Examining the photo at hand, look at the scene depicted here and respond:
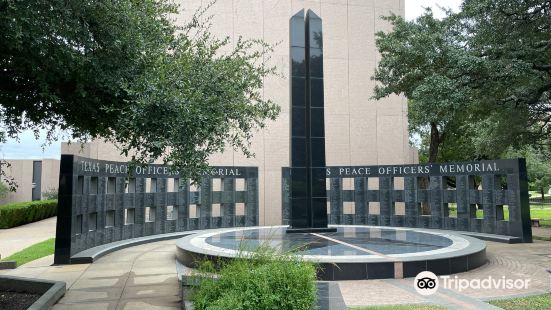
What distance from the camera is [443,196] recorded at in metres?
19.9

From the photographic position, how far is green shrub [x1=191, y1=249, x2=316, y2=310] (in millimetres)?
5469

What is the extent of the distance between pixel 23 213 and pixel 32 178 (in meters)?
21.0

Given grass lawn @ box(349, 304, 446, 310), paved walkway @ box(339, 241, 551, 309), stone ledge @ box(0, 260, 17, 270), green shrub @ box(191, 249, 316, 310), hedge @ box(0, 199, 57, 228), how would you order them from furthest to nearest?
hedge @ box(0, 199, 57, 228), stone ledge @ box(0, 260, 17, 270), paved walkway @ box(339, 241, 551, 309), grass lawn @ box(349, 304, 446, 310), green shrub @ box(191, 249, 316, 310)

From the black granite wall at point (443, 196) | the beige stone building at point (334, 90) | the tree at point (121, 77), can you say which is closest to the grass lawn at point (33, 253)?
the tree at point (121, 77)

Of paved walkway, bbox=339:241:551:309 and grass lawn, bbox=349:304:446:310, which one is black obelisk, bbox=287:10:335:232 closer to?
paved walkway, bbox=339:241:551:309

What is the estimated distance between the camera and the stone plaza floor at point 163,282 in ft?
26.7

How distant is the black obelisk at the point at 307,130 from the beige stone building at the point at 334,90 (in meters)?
8.09

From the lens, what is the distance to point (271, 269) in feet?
19.1

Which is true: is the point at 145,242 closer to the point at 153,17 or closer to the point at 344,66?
the point at 153,17

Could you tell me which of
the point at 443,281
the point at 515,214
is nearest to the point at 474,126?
the point at 515,214

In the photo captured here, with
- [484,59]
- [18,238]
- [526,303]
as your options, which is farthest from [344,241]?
[18,238]

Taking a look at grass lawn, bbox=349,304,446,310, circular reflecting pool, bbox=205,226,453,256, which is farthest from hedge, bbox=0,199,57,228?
grass lawn, bbox=349,304,446,310

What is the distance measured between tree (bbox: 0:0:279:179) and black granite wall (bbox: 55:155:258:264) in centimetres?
107

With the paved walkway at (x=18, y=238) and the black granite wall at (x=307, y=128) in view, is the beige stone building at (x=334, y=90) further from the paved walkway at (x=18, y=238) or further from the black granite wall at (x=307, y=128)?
the black granite wall at (x=307, y=128)
